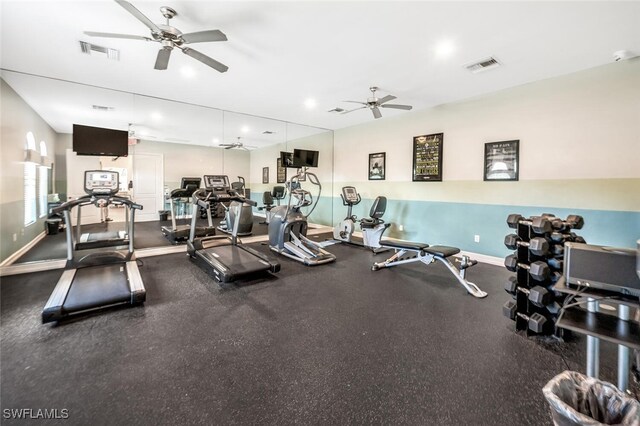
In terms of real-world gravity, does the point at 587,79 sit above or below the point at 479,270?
above

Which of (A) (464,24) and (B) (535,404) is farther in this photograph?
(A) (464,24)

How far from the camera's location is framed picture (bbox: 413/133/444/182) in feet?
17.6

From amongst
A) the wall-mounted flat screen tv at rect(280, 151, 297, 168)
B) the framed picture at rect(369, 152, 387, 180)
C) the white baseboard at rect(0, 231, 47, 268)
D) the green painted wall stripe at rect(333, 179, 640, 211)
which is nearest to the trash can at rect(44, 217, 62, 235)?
the white baseboard at rect(0, 231, 47, 268)

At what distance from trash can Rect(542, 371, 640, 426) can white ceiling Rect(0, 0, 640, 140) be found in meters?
2.90

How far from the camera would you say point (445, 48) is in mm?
3211

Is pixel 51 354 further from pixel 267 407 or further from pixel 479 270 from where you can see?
pixel 479 270

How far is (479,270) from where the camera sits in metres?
4.26

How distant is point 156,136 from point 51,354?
490cm

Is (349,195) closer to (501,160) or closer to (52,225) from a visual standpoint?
(501,160)

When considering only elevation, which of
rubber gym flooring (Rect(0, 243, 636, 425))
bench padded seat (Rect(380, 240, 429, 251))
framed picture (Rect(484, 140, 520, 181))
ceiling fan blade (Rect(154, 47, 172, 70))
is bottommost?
rubber gym flooring (Rect(0, 243, 636, 425))

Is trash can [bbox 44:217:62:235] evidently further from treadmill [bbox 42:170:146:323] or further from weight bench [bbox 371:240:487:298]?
weight bench [bbox 371:240:487:298]

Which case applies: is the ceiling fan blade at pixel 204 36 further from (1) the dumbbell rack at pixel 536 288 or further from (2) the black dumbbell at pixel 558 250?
(2) the black dumbbell at pixel 558 250

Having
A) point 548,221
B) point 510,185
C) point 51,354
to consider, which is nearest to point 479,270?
point 510,185

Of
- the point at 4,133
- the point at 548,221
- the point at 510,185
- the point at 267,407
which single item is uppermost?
the point at 4,133
